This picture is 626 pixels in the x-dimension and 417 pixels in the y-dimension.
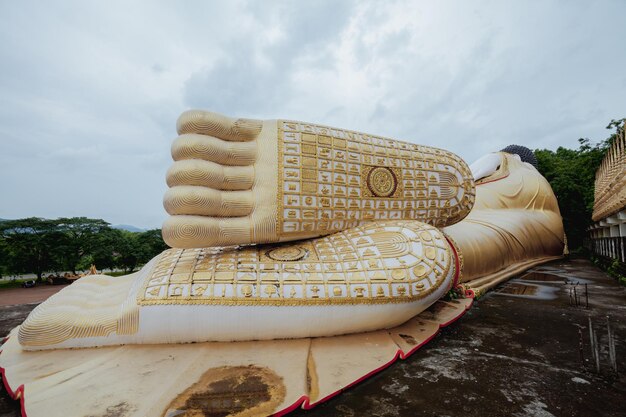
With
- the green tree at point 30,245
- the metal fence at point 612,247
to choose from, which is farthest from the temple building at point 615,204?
the green tree at point 30,245

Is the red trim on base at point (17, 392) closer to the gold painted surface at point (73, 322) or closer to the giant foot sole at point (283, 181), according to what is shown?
the gold painted surface at point (73, 322)

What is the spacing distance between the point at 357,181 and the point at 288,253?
5.30ft

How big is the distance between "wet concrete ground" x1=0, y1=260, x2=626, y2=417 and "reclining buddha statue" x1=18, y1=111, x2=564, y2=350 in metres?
0.83

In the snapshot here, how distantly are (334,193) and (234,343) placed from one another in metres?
2.56

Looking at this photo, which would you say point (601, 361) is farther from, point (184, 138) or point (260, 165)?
point (184, 138)

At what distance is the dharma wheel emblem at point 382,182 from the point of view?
534 cm

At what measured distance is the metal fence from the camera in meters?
9.61

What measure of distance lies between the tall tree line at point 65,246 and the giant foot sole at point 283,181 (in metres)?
18.5

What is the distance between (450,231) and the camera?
726cm

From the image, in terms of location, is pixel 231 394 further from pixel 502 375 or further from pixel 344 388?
pixel 502 375

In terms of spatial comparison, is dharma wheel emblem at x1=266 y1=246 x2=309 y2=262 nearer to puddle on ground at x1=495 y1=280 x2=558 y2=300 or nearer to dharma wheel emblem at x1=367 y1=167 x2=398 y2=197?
Answer: dharma wheel emblem at x1=367 y1=167 x2=398 y2=197

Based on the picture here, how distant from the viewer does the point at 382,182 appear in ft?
17.7

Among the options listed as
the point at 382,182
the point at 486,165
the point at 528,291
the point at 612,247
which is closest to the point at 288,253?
the point at 382,182

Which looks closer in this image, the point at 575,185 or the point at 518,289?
the point at 518,289
